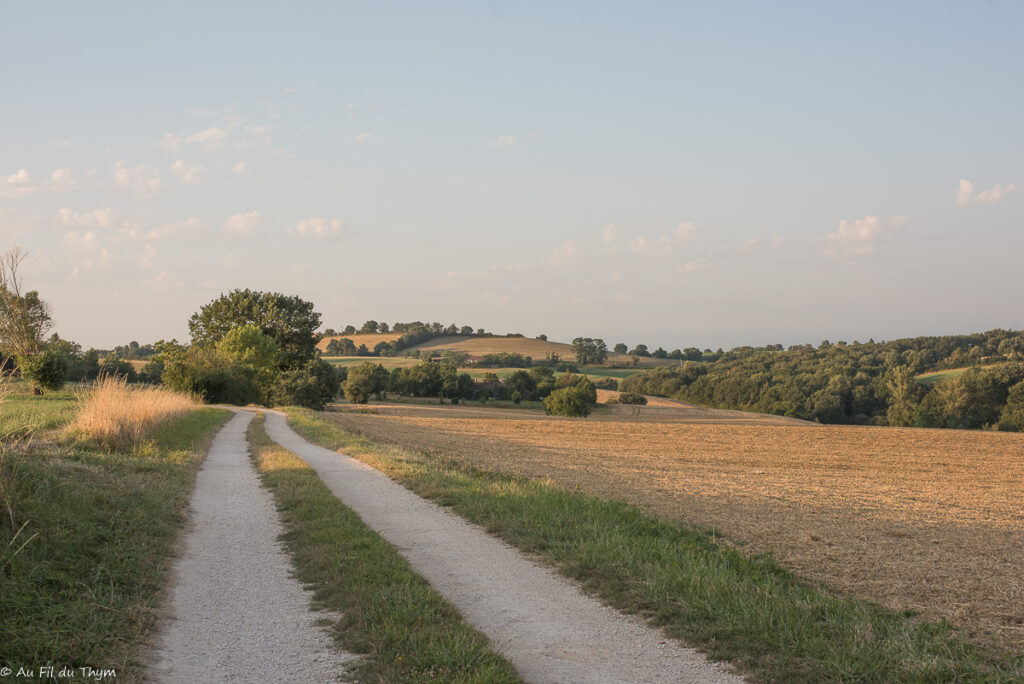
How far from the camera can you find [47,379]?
119 ft

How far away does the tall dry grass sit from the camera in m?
16.7

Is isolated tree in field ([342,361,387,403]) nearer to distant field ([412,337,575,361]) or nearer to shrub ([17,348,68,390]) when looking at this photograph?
Result: distant field ([412,337,575,361])

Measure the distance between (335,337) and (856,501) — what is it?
14106 cm

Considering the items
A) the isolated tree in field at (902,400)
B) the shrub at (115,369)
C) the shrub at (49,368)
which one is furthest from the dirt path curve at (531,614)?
the isolated tree in field at (902,400)

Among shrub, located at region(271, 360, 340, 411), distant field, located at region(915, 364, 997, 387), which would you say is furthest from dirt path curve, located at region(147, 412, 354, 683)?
distant field, located at region(915, 364, 997, 387)

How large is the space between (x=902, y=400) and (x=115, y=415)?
2709 inches

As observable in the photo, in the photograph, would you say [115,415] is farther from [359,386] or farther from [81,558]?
[359,386]

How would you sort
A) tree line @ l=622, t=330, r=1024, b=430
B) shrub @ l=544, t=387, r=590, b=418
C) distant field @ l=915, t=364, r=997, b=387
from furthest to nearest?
shrub @ l=544, t=387, r=590, b=418
distant field @ l=915, t=364, r=997, b=387
tree line @ l=622, t=330, r=1024, b=430

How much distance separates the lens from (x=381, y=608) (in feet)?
20.3

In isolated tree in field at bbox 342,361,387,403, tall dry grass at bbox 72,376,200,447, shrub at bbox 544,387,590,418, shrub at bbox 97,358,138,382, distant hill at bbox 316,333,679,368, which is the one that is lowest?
shrub at bbox 544,387,590,418

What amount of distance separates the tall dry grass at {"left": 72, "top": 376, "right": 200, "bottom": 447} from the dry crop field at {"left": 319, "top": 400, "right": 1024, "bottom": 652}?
30.7 ft

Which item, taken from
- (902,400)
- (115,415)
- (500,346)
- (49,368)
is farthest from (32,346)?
(500,346)

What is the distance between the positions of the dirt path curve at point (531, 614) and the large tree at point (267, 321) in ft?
223

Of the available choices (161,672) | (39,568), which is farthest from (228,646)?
(39,568)
